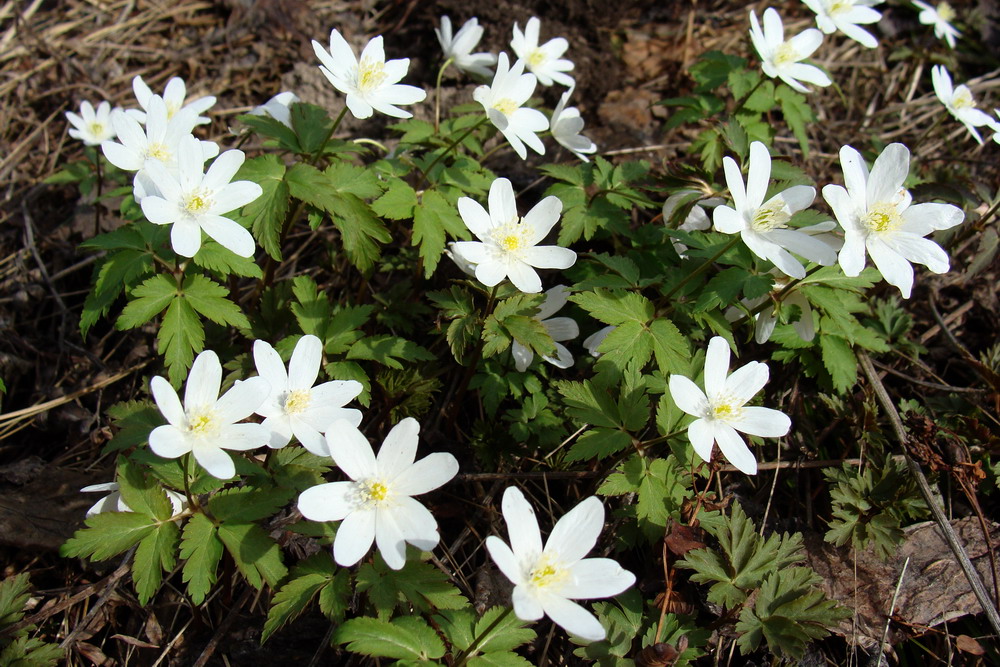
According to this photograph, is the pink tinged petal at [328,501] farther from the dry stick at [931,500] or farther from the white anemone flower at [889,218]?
the dry stick at [931,500]

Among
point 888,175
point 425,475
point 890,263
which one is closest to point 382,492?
point 425,475

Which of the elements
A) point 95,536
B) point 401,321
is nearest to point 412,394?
point 401,321

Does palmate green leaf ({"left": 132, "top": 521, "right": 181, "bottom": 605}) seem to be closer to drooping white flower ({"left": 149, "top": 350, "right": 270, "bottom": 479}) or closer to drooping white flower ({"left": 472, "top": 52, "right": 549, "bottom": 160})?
drooping white flower ({"left": 149, "top": 350, "right": 270, "bottom": 479})

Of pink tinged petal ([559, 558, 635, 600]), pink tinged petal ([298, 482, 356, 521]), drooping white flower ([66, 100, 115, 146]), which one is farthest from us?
drooping white flower ([66, 100, 115, 146])

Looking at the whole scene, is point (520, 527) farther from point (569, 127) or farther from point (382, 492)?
point (569, 127)

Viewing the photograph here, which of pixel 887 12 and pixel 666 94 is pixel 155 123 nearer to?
pixel 666 94

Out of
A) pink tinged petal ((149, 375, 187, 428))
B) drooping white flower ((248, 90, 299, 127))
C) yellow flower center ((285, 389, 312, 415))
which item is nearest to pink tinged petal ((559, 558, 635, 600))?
yellow flower center ((285, 389, 312, 415))

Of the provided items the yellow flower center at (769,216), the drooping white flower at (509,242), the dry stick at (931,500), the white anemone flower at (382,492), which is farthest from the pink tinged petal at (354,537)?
the dry stick at (931,500)
